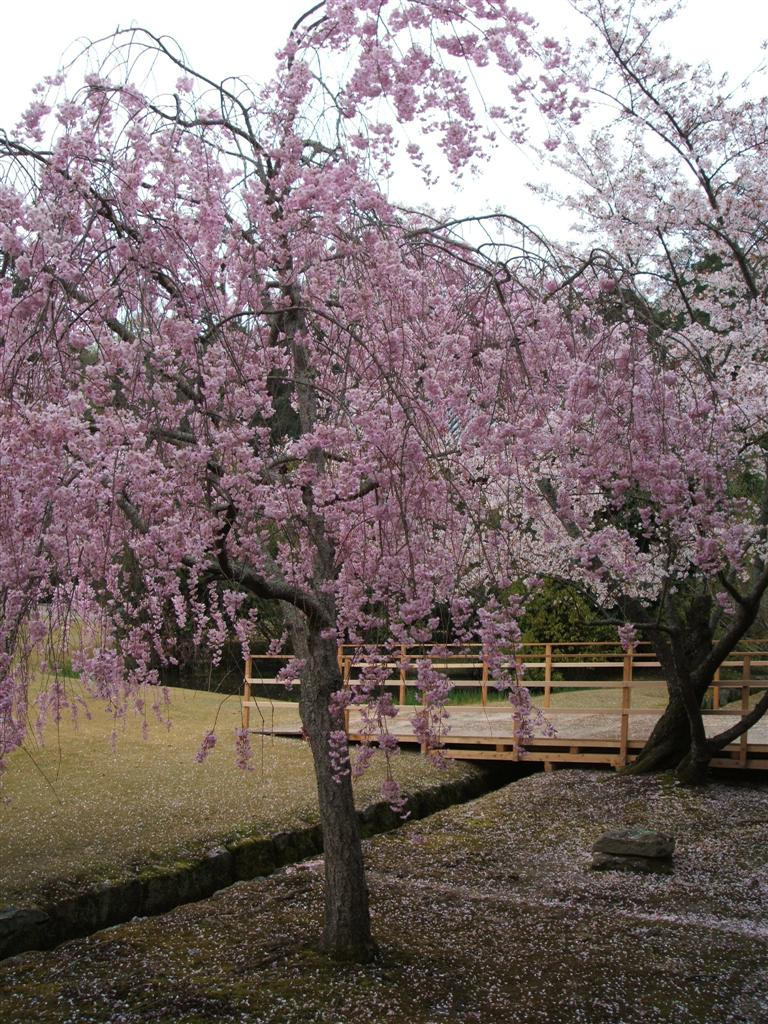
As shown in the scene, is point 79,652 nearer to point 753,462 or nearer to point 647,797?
point 647,797

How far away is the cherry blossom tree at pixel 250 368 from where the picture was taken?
312 centimetres

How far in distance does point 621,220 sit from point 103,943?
19.2 ft

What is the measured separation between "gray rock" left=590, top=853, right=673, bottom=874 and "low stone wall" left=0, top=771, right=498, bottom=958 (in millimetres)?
1732

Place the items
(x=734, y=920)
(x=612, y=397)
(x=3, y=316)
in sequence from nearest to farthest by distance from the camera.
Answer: (x=3, y=316), (x=612, y=397), (x=734, y=920)

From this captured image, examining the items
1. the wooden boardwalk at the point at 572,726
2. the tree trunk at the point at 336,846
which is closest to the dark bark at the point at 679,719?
the wooden boardwalk at the point at 572,726

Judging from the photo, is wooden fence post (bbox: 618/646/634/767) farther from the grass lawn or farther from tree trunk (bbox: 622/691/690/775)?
the grass lawn

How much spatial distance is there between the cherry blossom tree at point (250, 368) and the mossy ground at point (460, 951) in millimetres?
450

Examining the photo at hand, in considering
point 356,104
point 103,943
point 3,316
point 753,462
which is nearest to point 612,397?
point 356,104

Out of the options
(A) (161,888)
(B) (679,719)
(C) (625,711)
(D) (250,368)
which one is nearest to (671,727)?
(B) (679,719)

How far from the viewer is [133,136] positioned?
336 centimetres

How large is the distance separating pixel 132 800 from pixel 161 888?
1856 mm

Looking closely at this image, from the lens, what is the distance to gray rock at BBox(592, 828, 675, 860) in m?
6.18

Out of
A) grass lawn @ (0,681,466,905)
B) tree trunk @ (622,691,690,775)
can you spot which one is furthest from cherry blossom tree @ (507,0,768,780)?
grass lawn @ (0,681,466,905)

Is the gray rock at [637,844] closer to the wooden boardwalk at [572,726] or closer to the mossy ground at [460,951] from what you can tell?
the mossy ground at [460,951]
